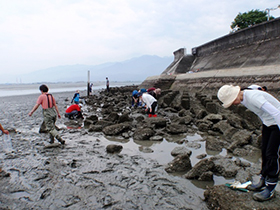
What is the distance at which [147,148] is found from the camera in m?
5.42

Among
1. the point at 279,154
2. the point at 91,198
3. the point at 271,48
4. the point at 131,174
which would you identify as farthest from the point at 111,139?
the point at 271,48

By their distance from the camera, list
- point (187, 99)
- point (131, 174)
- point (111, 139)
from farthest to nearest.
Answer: point (187, 99), point (111, 139), point (131, 174)

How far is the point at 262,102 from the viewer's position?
2.51m

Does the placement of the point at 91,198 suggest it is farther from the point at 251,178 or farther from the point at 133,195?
the point at 251,178

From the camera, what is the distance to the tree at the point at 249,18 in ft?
81.7

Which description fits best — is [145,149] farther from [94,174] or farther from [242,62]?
[242,62]

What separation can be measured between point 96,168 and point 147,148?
62.8 inches

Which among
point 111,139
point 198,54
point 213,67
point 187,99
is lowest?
point 111,139

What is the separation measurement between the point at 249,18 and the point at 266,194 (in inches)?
1121

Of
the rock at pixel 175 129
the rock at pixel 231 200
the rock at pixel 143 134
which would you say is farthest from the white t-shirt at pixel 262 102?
the rock at pixel 175 129

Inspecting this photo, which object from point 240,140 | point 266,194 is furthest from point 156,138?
point 266,194

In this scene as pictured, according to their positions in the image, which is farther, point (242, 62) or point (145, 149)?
point (242, 62)

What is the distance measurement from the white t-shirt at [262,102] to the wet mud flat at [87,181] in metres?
1.46

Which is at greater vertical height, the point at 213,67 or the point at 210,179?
the point at 213,67
